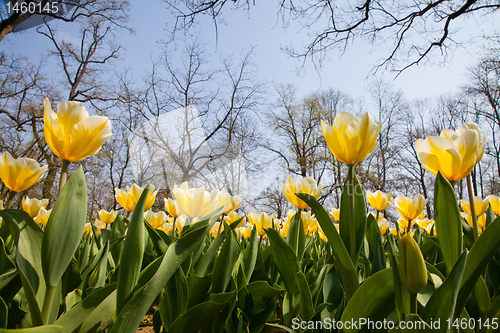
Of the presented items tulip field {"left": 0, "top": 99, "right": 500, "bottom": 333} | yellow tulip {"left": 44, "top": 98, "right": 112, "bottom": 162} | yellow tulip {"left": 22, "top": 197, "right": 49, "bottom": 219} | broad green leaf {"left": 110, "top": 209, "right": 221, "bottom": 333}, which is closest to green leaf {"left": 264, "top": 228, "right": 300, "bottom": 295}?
tulip field {"left": 0, "top": 99, "right": 500, "bottom": 333}

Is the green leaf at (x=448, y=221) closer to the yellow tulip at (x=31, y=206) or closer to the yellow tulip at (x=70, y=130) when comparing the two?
the yellow tulip at (x=70, y=130)

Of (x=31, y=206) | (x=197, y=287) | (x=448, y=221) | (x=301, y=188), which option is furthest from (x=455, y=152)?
(x=31, y=206)

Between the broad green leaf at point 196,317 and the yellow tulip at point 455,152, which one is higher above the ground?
the yellow tulip at point 455,152

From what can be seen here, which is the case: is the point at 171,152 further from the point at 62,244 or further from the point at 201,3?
the point at 62,244

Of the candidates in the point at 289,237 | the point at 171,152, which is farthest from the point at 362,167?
the point at 289,237

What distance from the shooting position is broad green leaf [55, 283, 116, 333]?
565 millimetres

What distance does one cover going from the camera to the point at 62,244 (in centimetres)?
53

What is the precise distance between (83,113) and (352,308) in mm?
812

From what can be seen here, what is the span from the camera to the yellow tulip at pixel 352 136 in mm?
757

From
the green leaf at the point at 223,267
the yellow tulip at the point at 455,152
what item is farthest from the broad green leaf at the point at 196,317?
the yellow tulip at the point at 455,152

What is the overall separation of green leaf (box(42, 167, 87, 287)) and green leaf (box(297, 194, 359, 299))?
1.62ft

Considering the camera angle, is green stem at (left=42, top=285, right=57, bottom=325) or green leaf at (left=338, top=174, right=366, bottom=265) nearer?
green stem at (left=42, top=285, right=57, bottom=325)

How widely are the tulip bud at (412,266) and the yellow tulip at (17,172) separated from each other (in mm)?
1275

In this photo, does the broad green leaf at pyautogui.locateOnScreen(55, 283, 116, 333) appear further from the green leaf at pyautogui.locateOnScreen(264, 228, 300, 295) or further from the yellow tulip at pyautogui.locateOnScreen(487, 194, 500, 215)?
the yellow tulip at pyautogui.locateOnScreen(487, 194, 500, 215)
